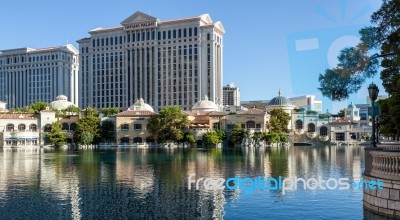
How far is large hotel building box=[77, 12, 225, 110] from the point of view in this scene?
146250mm

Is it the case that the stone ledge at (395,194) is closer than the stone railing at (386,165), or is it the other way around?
the stone railing at (386,165)

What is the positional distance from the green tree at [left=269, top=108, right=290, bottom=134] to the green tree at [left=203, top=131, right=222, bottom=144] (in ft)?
48.2

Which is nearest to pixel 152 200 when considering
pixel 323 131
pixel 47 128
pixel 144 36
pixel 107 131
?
pixel 107 131

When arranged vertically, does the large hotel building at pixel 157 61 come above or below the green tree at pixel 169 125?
above

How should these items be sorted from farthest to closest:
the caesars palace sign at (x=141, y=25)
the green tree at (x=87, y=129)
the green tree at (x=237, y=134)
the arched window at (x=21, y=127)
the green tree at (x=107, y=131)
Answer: the caesars palace sign at (x=141, y=25) → the green tree at (x=107, y=131) → the arched window at (x=21, y=127) → the green tree at (x=237, y=134) → the green tree at (x=87, y=129)

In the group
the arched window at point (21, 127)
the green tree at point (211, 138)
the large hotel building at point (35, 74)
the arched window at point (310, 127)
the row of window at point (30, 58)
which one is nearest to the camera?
the green tree at point (211, 138)

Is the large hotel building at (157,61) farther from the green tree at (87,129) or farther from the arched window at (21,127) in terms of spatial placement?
the arched window at (21,127)

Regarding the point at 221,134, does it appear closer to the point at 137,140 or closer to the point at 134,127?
the point at 137,140

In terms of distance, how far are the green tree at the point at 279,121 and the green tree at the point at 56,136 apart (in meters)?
47.5

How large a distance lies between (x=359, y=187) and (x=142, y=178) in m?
16.3

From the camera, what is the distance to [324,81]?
2386 centimetres

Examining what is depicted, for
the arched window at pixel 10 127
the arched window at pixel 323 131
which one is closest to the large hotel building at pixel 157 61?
the arched window at pixel 323 131

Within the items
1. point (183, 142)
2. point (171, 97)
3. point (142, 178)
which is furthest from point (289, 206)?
point (171, 97)

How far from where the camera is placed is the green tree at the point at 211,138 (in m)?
100
